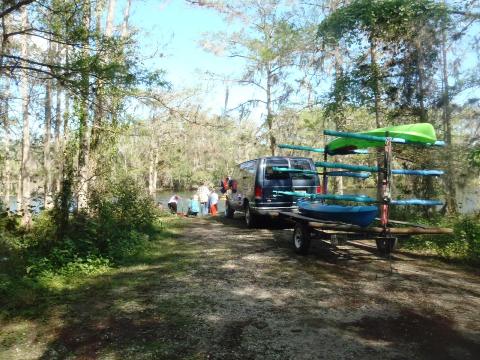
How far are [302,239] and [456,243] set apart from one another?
3.36m

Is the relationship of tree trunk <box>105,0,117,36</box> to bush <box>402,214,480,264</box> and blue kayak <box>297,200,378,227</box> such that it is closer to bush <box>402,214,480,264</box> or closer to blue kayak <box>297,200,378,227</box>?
blue kayak <box>297,200,378,227</box>

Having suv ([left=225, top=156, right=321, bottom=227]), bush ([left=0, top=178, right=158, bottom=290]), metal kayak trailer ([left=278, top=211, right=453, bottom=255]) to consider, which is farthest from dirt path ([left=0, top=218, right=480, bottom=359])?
suv ([left=225, top=156, right=321, bottom=227])

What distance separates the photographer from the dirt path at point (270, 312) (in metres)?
4.07

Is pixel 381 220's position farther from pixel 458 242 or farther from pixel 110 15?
pixel 110 15

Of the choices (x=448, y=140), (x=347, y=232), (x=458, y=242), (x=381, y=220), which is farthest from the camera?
(x=448, y=140)

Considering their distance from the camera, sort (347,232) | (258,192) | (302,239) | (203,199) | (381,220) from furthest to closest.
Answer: (203,199)
(258,192)
(302,239)
(347,232)
(381,220)

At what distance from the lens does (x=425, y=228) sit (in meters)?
7.23

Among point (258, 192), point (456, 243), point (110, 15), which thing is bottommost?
point (456, 243)

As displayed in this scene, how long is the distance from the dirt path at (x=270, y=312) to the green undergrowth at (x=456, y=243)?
60 centimetres

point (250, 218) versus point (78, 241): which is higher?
point (250, 218)

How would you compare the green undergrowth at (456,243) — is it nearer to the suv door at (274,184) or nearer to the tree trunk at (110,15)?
the suv door at (274,184)

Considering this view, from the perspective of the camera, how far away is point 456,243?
821cm

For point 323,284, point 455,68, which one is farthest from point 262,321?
point 455,68

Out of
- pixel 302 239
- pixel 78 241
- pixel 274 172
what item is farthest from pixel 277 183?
pixel 78 241
